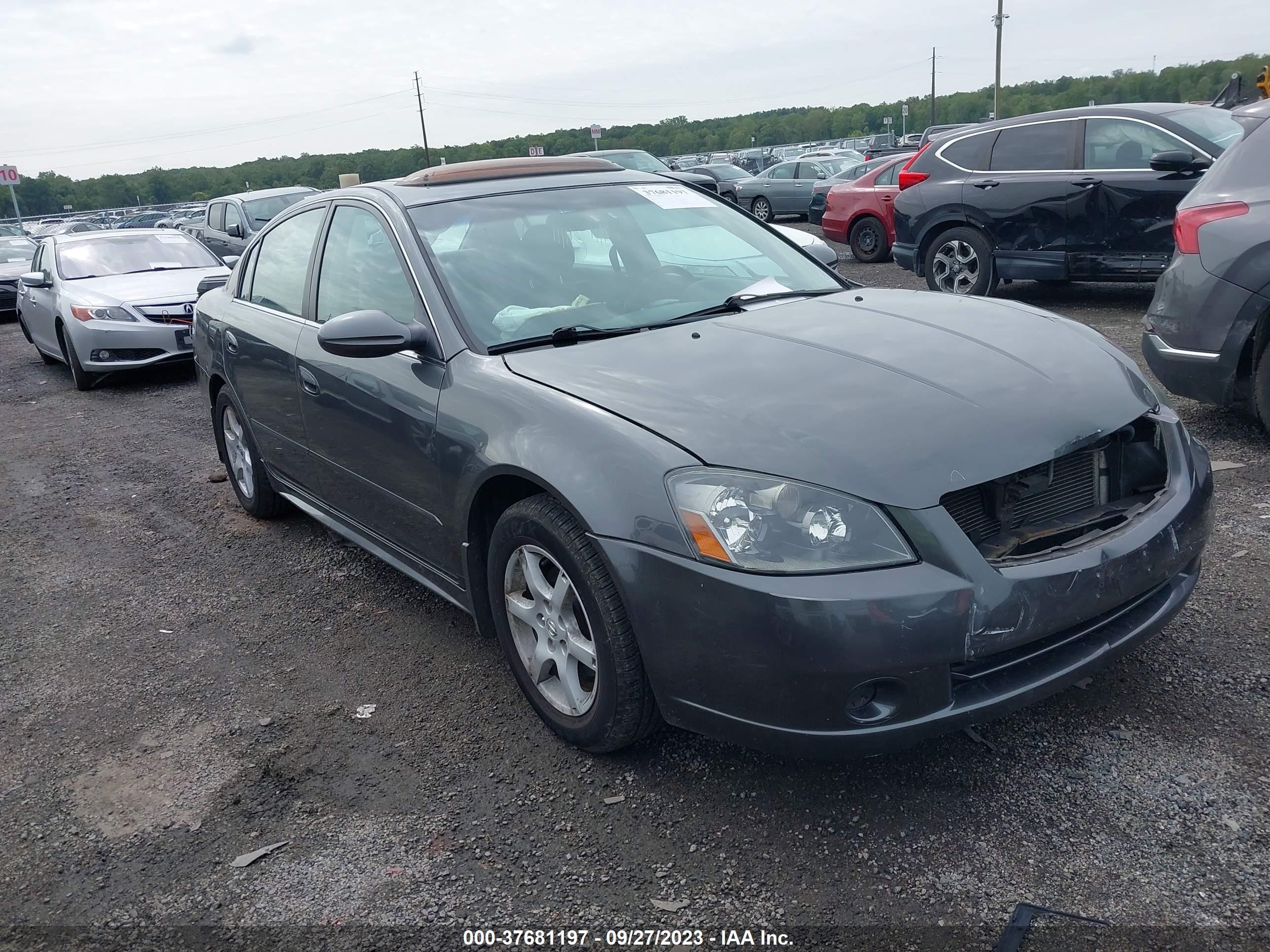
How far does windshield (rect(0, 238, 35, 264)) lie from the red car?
14.1m

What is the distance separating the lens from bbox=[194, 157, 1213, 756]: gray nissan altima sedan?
2.30 metres

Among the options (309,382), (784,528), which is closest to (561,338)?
(784,528)

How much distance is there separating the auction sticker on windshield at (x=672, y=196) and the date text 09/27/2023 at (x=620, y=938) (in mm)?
2678

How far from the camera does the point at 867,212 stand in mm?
13836

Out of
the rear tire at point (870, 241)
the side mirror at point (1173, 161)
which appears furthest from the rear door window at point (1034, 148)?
the rear tire at point (870, 241)

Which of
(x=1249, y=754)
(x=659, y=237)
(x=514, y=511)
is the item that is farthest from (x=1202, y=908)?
(x=659, y=237)

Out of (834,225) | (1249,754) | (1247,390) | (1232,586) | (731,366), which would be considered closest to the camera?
(1249,754)

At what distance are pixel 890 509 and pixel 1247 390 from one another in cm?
353

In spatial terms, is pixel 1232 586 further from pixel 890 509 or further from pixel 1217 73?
pixel 1217 73

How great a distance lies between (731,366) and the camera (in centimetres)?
281

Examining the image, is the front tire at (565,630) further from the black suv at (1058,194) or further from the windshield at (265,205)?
the windshield at (265,205)

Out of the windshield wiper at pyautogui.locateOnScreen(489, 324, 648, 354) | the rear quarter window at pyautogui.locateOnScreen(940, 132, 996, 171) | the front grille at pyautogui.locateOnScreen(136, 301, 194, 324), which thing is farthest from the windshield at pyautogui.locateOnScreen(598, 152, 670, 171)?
the windshield wiper at pyautogui.locateOnScreen(489, 324, 648, 354)

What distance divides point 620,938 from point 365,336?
74.1 inches

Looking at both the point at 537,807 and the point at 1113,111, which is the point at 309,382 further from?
the point at 1113,111
